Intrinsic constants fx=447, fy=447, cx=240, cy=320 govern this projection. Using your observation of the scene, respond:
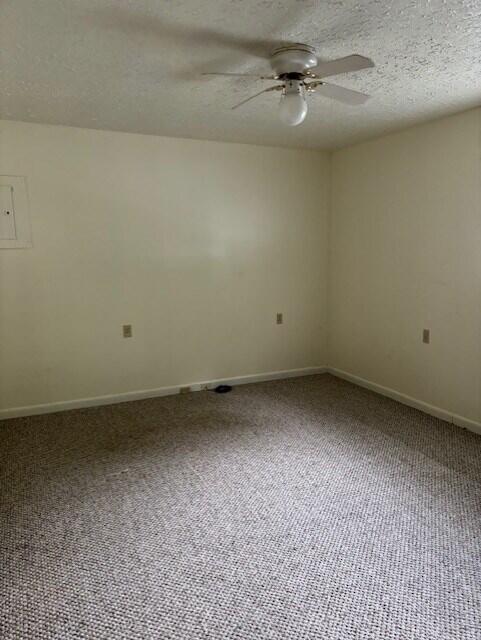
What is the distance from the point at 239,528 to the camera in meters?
2.12

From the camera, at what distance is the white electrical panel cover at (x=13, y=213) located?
3320 mm

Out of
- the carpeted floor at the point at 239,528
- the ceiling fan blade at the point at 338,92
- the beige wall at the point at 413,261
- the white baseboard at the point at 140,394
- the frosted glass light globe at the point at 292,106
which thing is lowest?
the carpeted floor at the point at 239,528

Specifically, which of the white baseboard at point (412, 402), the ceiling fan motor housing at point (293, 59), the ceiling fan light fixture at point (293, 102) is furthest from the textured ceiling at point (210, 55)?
the white baseboard at point (412, 402)

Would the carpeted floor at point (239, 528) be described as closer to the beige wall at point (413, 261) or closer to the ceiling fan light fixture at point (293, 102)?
the beige wall at point (413, 261)

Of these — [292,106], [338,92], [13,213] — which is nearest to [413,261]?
[338,92]

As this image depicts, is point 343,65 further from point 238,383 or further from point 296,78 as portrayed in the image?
point 238,383

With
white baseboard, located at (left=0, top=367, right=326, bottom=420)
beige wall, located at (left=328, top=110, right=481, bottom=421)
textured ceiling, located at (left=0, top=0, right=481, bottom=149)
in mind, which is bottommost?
white baseboard, located at (left=0, top=367, right=326, bottom=420)

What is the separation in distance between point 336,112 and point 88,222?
206cm

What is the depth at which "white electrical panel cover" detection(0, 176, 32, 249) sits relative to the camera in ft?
10.9

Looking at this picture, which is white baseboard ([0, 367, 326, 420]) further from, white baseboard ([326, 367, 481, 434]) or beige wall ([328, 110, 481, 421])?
beige wall ([328, 110, 481, 421])

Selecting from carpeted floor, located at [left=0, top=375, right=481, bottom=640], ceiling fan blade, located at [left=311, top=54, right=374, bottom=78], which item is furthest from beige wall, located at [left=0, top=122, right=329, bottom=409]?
ceiling fan blade, located at [left=311, top=54, right=374, bottom=78]

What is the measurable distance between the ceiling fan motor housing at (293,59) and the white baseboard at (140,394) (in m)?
2.75

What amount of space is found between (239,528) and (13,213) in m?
2.76

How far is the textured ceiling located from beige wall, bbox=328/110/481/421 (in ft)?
1.26
